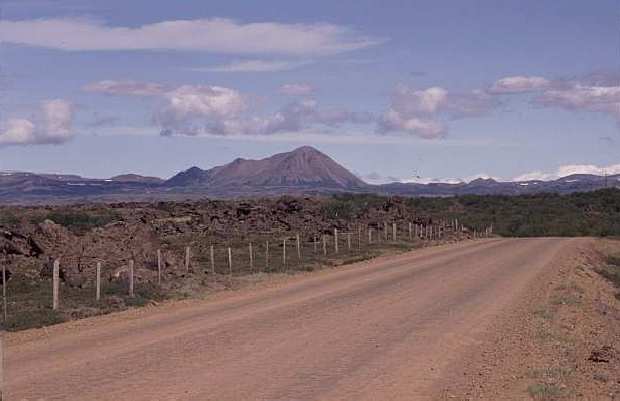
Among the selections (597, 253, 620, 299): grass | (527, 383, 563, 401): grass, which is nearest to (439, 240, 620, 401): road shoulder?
(527, 383, 563, 401): grass

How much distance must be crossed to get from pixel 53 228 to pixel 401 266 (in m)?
13.0

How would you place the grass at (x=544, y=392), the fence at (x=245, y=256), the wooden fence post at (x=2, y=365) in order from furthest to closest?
the fence at (x=245, y=256)
the grass at (x=544, y=392)
the wooden fence post at (x=2, y=365)

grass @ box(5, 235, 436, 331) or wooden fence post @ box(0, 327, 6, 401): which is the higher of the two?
wooden fence post @ box(0, 327, 6, 401)

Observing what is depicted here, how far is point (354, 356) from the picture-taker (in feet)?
46.8

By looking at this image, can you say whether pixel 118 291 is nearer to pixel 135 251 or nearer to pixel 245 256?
pixel 135 251

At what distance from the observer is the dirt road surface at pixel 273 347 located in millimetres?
11680

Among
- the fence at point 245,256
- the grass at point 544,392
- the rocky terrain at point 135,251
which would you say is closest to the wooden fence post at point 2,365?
the fence at point 245,256

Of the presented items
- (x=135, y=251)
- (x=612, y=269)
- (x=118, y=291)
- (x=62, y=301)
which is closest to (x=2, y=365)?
(x=62, y=301)

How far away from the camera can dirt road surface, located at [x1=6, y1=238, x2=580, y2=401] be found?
460 inches

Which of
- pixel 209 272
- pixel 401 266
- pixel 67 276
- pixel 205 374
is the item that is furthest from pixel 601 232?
pixel 205 374

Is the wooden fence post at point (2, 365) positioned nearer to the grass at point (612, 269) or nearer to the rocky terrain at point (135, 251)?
the rocky terrain at point (135, 251)

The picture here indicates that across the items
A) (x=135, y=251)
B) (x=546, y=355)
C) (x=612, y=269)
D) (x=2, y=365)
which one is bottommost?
(x=612, y=269)

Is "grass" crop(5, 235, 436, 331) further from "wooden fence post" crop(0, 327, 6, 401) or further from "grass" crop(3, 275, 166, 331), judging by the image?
"wooden fence post" crop(0, 327, 6, 401)

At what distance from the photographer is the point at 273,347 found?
15.1 metres
